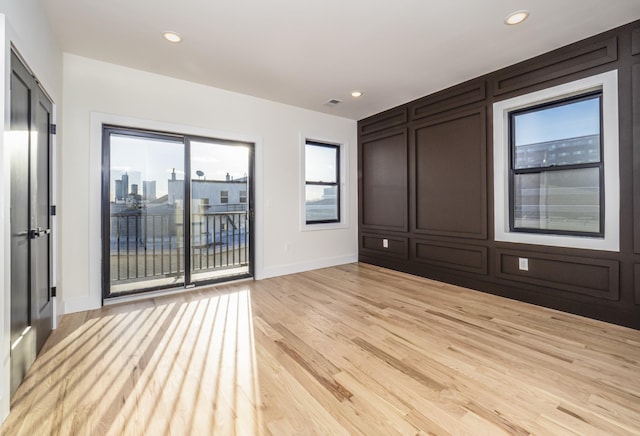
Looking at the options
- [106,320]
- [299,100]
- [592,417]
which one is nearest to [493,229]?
[592,417]

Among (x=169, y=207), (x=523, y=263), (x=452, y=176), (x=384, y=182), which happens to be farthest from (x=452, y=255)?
(x=169, y=207)

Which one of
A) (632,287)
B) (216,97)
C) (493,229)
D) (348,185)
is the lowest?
(632,287)

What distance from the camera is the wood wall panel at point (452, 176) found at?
3672mm

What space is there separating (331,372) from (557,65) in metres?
3.65

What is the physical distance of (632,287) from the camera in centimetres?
256

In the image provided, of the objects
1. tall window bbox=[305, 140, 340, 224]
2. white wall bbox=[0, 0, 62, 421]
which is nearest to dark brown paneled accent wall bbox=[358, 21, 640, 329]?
tall window bbox=[305, 140, 340, 224]

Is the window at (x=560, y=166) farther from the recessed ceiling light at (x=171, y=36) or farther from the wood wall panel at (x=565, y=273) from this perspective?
the recessed ceiling light at (x=171, y=36)

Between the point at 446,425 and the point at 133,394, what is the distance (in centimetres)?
174

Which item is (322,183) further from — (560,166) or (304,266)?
(560,166)

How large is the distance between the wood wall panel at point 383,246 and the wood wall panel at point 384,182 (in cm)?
18

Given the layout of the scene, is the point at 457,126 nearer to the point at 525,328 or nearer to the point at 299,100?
Answer: the point at 299,100

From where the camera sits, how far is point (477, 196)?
3695 millimetres

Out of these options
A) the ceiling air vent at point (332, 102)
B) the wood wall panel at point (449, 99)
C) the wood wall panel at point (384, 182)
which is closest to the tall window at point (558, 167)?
the wood wall panel at point (449, 99)

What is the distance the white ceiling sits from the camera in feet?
7.61
